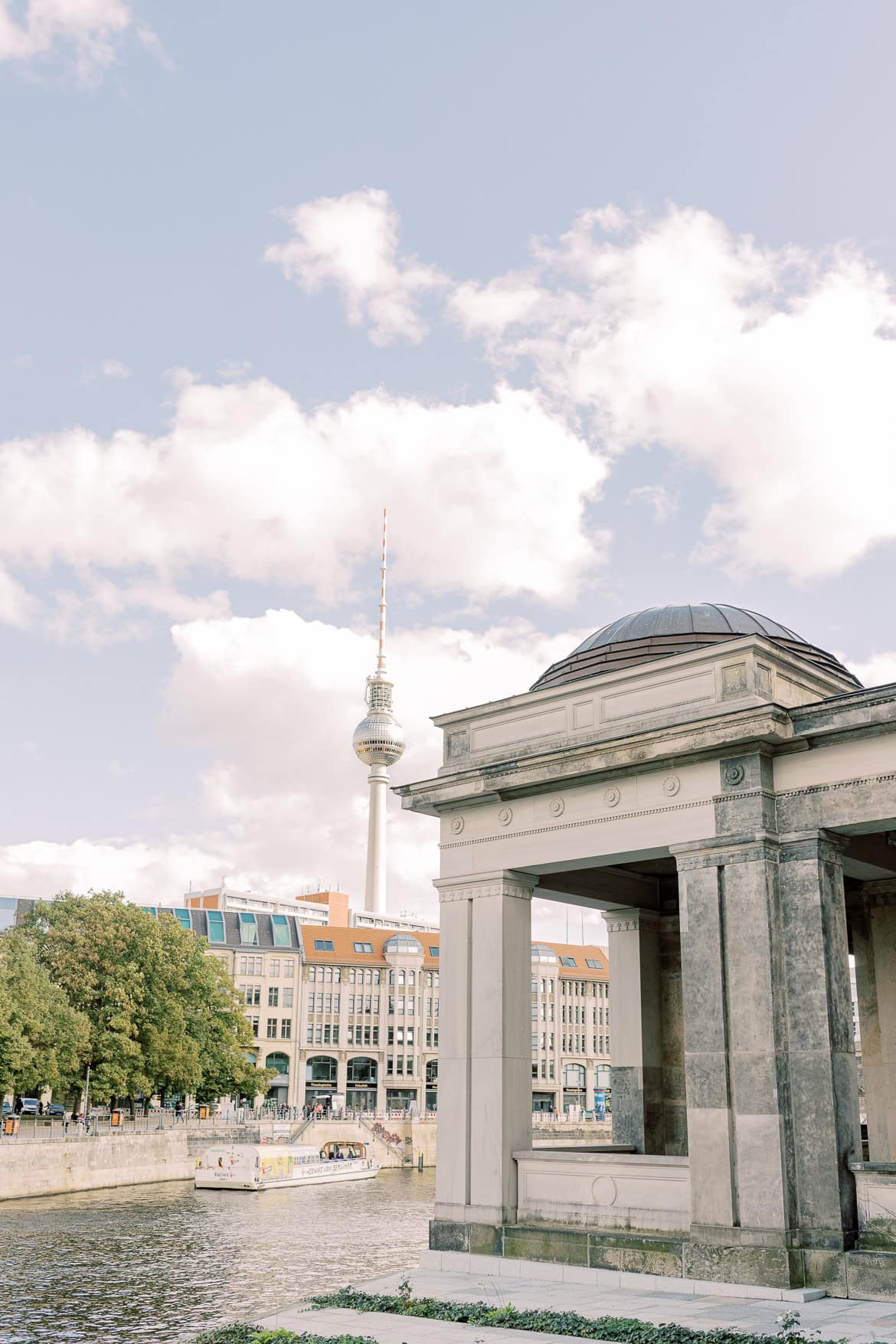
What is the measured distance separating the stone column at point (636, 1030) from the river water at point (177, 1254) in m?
7.11

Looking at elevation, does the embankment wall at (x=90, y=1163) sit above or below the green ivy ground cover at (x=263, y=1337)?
below

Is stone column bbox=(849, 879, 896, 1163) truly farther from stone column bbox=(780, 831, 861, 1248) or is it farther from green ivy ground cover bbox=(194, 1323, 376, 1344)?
green ivy ground cover bbox=(194, 1323, 376, 1344)

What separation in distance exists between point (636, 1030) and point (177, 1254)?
15.9 metres

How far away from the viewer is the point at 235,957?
12031 cm

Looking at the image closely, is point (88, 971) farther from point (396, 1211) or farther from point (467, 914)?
point (467, 914)

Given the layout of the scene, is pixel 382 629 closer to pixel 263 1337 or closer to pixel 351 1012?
pixel 351 1012

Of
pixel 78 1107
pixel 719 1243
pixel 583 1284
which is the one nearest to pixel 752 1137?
pixel 719 1243

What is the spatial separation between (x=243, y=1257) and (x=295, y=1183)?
30115 millimetres

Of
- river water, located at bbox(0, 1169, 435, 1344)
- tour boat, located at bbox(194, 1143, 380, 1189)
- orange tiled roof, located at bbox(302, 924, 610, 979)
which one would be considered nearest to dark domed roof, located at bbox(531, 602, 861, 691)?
river water, located at bbox(0, 1169, 435, 1344)

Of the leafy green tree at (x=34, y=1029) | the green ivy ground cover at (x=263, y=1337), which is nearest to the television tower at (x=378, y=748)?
the leafy green tree at (x=34, y=1029)

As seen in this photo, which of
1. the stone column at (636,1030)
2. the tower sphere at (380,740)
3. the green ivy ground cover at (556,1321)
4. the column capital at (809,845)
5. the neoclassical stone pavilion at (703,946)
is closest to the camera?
the green ivy ground cover at (556,1321)

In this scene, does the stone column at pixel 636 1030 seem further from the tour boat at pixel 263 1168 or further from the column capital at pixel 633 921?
the tour boat at pixel 263 1168

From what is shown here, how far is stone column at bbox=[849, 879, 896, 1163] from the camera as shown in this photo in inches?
963

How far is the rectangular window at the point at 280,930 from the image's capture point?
124 meters
